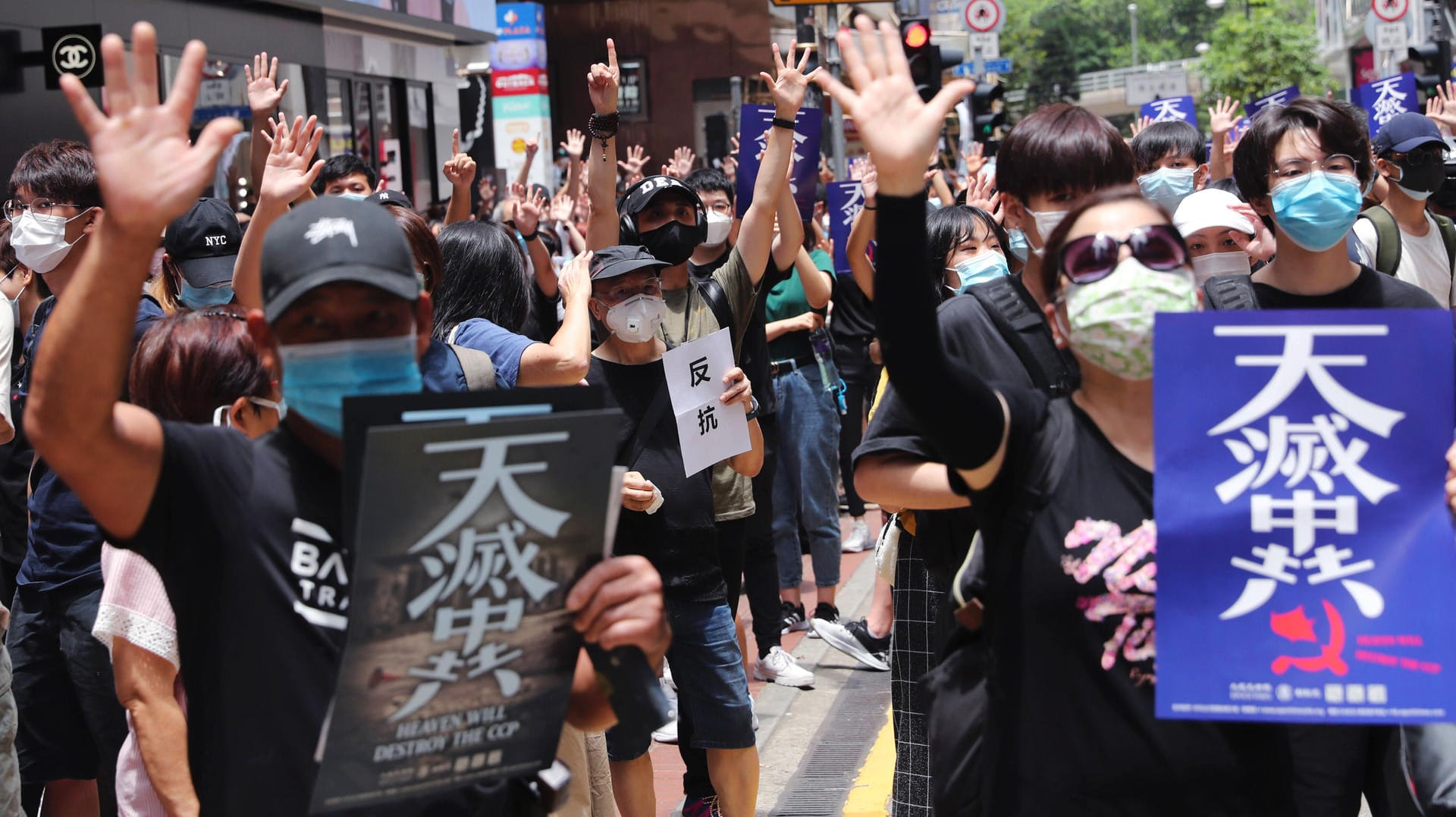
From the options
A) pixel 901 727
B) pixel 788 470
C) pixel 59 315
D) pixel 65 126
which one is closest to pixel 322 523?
pixel 59 315

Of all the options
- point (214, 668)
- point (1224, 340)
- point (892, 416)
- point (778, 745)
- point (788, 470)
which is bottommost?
point (778, 745)

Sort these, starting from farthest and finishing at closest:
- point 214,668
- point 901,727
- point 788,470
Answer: point 788,470 < point 901,727 < point 214,668

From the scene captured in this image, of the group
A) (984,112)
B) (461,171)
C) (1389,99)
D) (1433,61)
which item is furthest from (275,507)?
(1433,61)

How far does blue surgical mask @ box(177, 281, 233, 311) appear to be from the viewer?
4676mm

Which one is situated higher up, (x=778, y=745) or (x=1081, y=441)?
(x=1081, y=441)

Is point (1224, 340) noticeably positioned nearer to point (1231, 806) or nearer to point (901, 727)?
point (1231, 806)

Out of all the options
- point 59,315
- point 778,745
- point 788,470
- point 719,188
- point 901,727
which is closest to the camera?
point 59,315

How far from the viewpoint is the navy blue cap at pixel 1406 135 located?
6582 millimetres

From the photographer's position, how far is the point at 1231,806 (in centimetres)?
217

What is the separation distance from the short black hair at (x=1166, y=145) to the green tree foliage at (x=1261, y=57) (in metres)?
39.2

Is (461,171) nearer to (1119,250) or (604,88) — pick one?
(604,88)

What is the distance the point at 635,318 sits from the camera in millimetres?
4551

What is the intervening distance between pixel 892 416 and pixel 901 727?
133 centimetres

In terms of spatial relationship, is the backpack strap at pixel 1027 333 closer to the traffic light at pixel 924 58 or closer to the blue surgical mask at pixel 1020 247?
the blue surgical mask at pixel 1020 247
